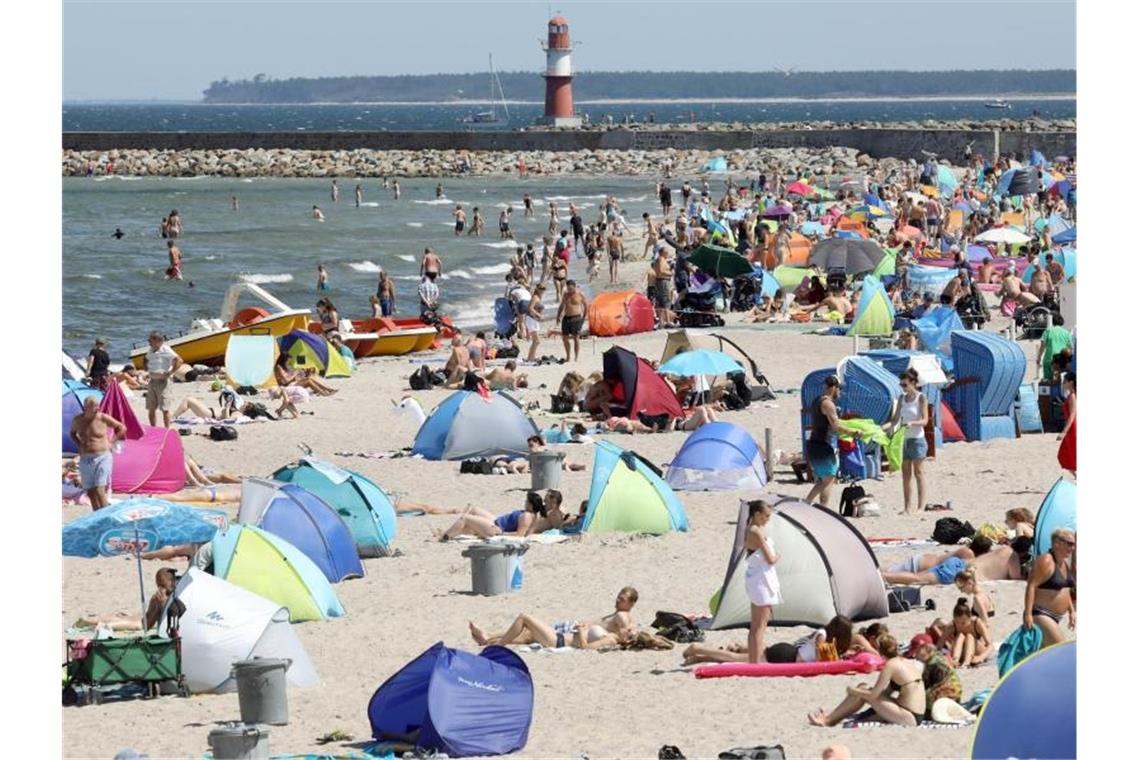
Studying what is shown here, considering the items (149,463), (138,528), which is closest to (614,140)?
(149,463)

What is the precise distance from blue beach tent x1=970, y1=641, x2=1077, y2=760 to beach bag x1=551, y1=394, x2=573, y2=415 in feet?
38.4

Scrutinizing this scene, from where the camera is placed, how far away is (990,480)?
612 inches

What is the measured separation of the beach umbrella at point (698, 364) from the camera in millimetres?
17828

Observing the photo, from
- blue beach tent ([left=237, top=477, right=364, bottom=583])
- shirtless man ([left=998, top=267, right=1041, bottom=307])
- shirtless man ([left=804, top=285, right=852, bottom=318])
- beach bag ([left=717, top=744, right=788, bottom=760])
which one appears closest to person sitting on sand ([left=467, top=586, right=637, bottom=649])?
blue beach tent ([left=237, top=477, right=364, bottom=583])

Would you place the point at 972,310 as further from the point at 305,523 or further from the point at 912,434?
the point at 305,523

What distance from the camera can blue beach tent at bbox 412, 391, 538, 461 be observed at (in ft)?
56.7

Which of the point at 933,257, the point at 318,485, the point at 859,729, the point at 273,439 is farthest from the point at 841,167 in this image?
the point at 859,729

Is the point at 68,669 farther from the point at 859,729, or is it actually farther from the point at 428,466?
the point at 428,466

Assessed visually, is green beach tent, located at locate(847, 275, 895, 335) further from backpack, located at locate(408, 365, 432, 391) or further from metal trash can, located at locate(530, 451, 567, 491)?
metal trash can, located at locate(530, 451, 567, 491)

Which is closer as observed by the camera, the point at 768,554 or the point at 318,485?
the point at 768,554

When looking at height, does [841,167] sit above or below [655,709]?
above

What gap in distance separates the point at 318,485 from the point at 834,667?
4.92m

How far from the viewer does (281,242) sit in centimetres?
4972

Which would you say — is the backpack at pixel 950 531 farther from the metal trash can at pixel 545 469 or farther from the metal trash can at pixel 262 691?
the metal trash can at pixel 262 691
